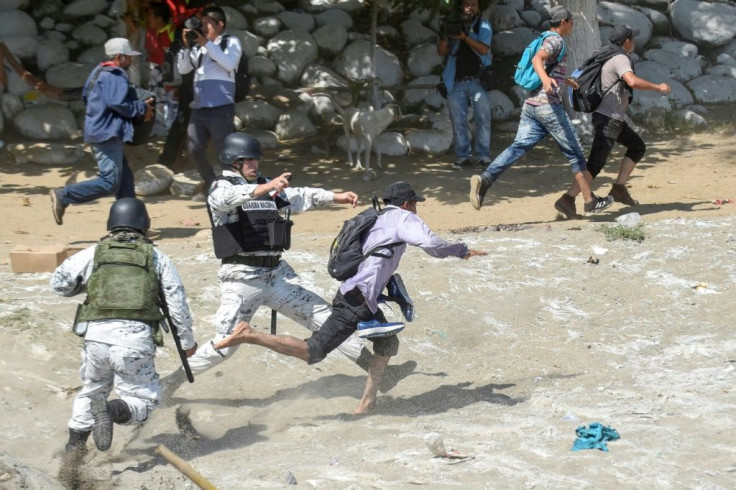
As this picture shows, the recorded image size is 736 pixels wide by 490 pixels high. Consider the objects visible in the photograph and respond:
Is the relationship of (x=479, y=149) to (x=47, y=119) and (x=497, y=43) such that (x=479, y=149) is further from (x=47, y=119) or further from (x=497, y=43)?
(x=47, y=119)

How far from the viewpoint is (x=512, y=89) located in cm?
1562

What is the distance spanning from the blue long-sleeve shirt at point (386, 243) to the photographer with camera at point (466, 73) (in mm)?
6877

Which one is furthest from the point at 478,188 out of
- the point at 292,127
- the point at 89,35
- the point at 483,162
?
the point at 89,35

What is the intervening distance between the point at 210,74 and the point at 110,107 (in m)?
1.39

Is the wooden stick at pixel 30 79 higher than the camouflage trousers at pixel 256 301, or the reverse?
the wooden stick at pixel 30 79

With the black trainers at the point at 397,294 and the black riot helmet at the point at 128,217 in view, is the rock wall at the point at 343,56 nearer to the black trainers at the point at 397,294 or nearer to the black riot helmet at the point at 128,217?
the black trainers at the point at 397,294

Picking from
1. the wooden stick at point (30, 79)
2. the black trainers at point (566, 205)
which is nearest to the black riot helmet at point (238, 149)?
the black trainers at point (566, 205)

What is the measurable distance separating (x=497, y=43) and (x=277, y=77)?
329 cm

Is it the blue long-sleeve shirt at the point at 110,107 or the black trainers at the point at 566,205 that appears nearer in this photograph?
the blue long-sleeve shirt at the point at 110,107

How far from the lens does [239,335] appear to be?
621 centimetres

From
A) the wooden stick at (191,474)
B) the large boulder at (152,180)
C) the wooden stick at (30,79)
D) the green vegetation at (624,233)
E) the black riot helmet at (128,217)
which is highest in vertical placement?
the black riot helmet at (128,217)

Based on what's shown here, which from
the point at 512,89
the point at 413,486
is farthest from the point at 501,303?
the point at 512,89

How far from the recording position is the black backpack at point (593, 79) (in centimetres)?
999

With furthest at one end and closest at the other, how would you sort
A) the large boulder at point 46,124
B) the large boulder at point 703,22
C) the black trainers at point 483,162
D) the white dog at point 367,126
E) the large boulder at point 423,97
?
the large boulder at point 703,22 → the large boulder at point 423,97 → the large boulder at point 46,124 → the black trainers at point 483,162 → the white dog at point 367,126
